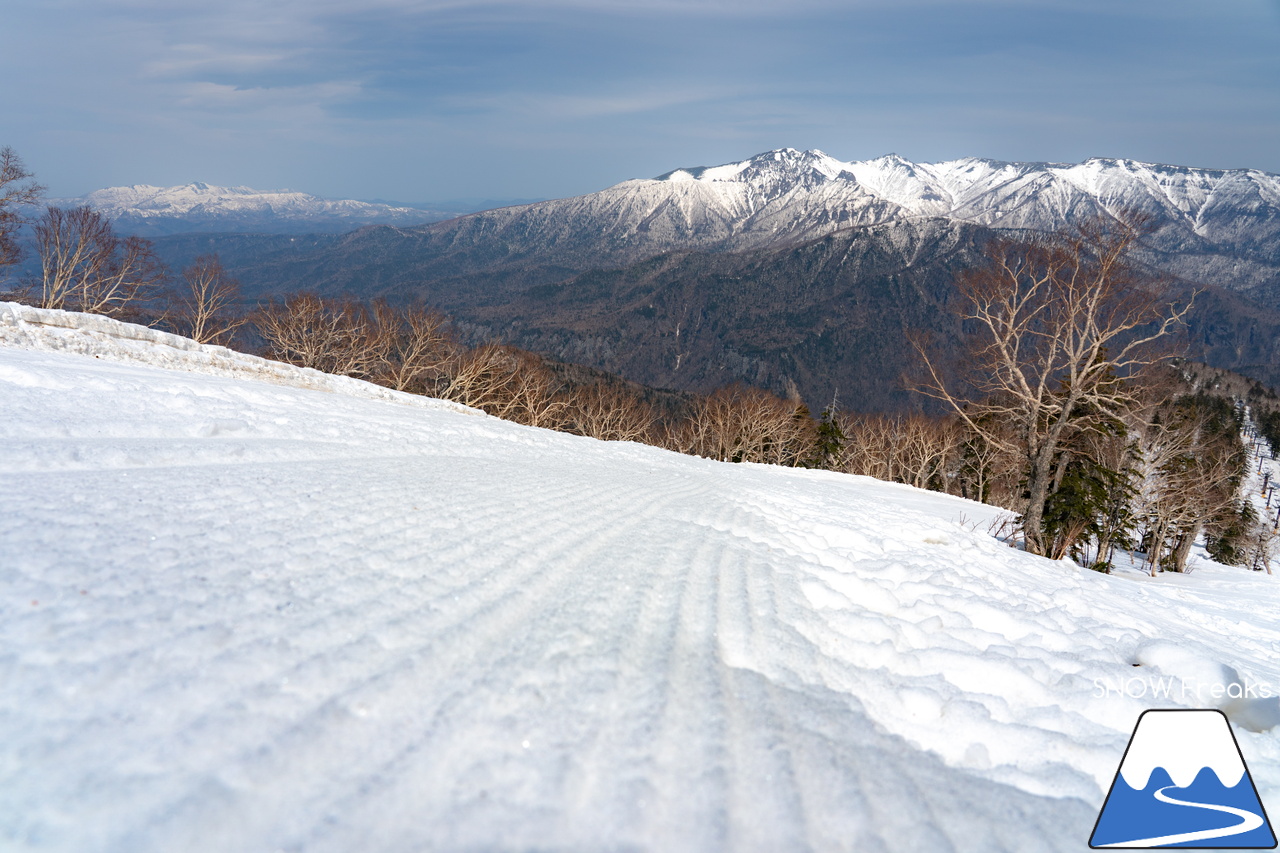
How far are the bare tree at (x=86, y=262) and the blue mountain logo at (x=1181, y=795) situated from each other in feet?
110

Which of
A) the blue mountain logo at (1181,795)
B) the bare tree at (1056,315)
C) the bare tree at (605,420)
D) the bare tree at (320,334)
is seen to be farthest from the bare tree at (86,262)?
A: the blue mountain logo at (1181,795)

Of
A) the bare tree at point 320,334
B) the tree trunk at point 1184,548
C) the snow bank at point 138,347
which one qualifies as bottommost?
the tree trunk at point 1184,548

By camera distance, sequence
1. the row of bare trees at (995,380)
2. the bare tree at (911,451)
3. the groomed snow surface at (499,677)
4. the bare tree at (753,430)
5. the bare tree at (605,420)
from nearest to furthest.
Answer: the groomed snow surface at (499,677), the row of bare trees at (995,380), the bare tree at (911,451), the bare tree at (605,420), the bare tree at (753,430)

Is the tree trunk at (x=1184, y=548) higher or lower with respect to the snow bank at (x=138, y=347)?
lower

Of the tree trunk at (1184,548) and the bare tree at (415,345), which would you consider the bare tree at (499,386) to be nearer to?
the bare tree at (415,345)

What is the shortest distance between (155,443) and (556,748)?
578 cm

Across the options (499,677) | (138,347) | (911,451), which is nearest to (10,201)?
(138,347)

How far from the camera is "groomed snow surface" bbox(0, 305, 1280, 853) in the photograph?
1.76m

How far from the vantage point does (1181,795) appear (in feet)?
7.91

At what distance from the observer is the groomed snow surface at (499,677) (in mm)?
1762

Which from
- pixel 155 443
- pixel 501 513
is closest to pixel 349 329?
pixel 155 443

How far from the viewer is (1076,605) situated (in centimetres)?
528

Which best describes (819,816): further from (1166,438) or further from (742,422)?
(742,422)

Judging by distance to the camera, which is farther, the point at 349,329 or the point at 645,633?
the point at 349,329
